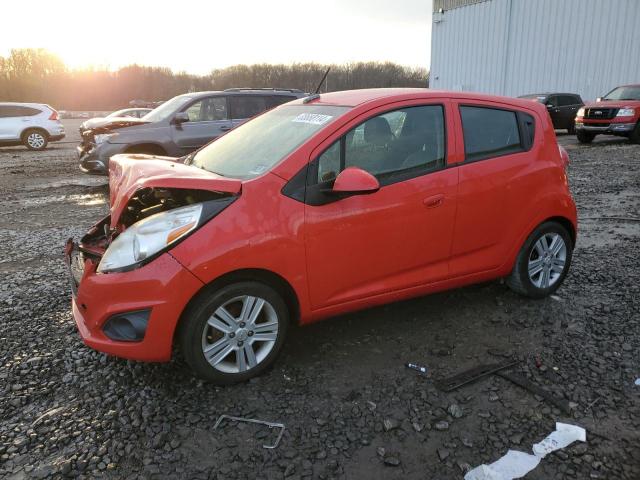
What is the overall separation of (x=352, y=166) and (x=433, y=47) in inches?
1300

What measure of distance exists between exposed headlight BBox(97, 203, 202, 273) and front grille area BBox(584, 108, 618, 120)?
51.7 feet

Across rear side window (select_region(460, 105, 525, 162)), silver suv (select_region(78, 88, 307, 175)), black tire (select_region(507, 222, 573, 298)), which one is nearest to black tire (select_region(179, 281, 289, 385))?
rear side window (select_region(460, 105, 525, 162))

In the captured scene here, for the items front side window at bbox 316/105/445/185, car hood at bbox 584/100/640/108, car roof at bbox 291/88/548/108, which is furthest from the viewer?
car hood at bbox 584/100/640/108

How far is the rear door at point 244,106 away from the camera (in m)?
9.55

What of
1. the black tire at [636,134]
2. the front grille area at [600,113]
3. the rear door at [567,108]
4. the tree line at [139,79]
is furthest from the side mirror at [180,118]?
the tree line at [139,79]

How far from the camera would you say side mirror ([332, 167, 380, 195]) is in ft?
9.24

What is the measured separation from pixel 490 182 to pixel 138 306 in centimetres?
245

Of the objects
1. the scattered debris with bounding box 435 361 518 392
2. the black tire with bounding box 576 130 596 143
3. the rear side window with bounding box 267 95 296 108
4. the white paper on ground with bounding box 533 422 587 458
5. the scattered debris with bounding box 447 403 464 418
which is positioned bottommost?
the white paper on ground with bounding box 533 422 587 458

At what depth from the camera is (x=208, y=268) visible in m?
Result: 2.67

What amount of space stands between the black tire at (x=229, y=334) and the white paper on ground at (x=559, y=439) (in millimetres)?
1487

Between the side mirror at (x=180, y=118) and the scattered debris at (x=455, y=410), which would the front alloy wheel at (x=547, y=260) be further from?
the side mirror at (x=180, y=118)

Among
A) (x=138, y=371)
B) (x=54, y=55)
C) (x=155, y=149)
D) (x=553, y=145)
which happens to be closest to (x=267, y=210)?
(x=138, y=371)

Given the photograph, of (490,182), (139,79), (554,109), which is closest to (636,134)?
(554,109)

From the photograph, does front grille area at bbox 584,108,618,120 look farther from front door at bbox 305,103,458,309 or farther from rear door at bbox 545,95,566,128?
front door at bbox 305,103,458,309
